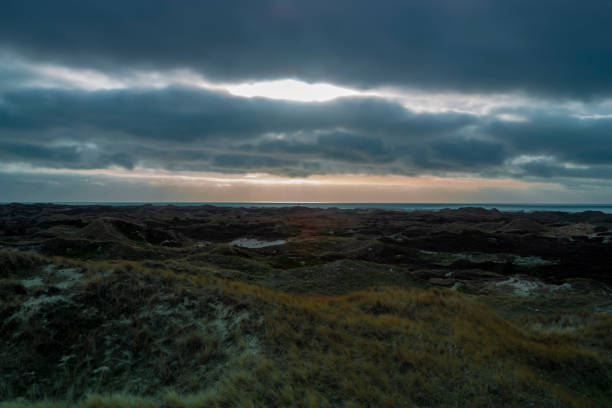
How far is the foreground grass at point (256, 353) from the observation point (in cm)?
655

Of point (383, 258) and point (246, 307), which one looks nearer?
point (246, 307)

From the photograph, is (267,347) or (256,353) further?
(267,347)

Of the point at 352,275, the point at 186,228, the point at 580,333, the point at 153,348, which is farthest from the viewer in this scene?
the point at 186,228

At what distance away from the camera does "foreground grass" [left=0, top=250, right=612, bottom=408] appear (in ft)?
21.5

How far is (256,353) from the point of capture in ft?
26.5

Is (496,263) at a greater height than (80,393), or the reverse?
(80,393)

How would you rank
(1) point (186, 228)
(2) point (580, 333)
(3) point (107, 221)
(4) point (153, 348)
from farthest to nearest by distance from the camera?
(1) point (186, 228)
(3) point (107, 221)
(2) point (580, 333)
(4) point (153, 348)

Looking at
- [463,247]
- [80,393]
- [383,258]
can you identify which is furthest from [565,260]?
[80,393]

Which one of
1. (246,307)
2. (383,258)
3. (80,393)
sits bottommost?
(383,258)

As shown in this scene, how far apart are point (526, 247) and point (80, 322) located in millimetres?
50975

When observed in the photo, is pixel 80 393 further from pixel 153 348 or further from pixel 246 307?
pixel 246 307

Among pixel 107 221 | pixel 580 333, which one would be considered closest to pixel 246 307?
pixel 580 333

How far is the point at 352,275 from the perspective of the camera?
24094 millimetres

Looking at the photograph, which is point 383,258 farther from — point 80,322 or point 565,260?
point 80,322
